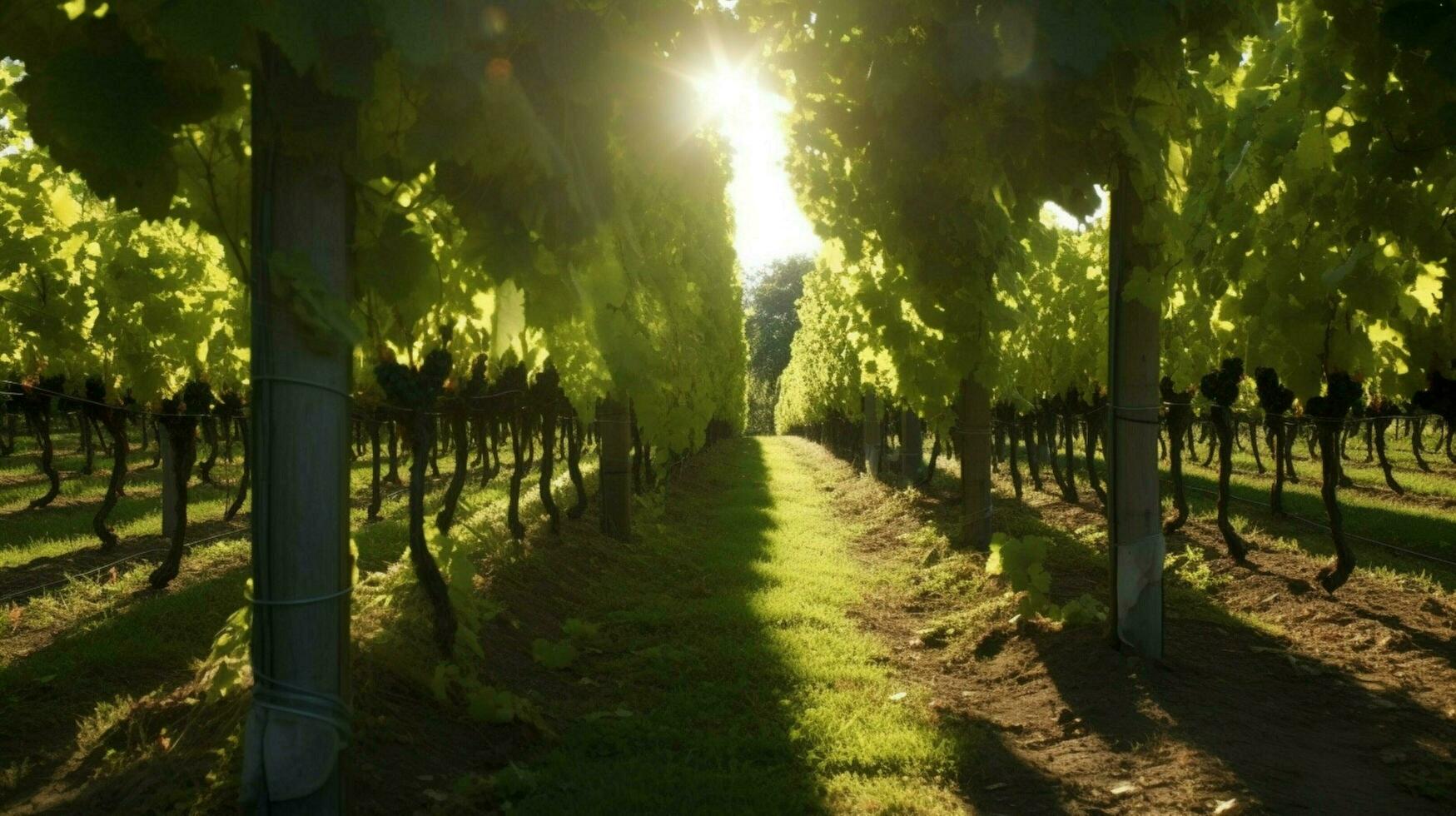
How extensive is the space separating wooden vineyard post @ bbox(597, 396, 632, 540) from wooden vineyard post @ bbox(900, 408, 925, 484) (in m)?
5.66

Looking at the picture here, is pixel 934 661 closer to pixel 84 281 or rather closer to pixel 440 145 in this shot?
pixel 440 145

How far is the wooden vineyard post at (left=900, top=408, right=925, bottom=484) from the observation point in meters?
14.6

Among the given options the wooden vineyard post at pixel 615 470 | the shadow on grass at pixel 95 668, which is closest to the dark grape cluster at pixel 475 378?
the wooden vineyard post at pixel 615 470

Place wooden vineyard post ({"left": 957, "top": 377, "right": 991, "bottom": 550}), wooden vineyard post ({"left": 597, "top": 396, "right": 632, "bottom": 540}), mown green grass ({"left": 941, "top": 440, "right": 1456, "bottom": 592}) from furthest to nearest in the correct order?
wooden vineyard post ({"left": 597, "top": 396, "right": 632, "bottom": 540}), mown green grass ({"left": 941, "top": 440, "right": 1456, "bottom": 592}), wooden vineyard post ({"left": 957, "top": 377, "right": 991, "bottom": 550})

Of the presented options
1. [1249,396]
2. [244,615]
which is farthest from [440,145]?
[1249,396]

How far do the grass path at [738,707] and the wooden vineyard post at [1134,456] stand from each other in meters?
1.11

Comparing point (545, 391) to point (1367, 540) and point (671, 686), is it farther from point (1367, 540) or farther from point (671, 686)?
point (1367, 540)

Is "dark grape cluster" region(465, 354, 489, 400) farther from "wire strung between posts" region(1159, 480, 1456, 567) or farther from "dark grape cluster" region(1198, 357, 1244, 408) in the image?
"wire strung between posts" region(1159, 480, 1456, 567)

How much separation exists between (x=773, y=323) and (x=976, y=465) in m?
77.4

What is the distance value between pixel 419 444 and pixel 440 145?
2.64m

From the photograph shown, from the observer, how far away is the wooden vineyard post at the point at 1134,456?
499 cm

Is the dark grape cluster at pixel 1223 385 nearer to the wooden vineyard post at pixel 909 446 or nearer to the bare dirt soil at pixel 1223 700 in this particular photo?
the bare dirt soil at pixel 1223 700

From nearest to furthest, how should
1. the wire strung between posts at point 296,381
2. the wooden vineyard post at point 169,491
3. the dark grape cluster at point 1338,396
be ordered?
the wire strung between posts at point 296,381 < the dark grape cluster at point 1338,396 < the wooden vineyard post at point 169,491

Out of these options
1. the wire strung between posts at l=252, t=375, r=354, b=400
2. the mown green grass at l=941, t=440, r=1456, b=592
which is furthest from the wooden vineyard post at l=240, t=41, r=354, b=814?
the mown green grass at l=941, t=440, r=1456, b=592
